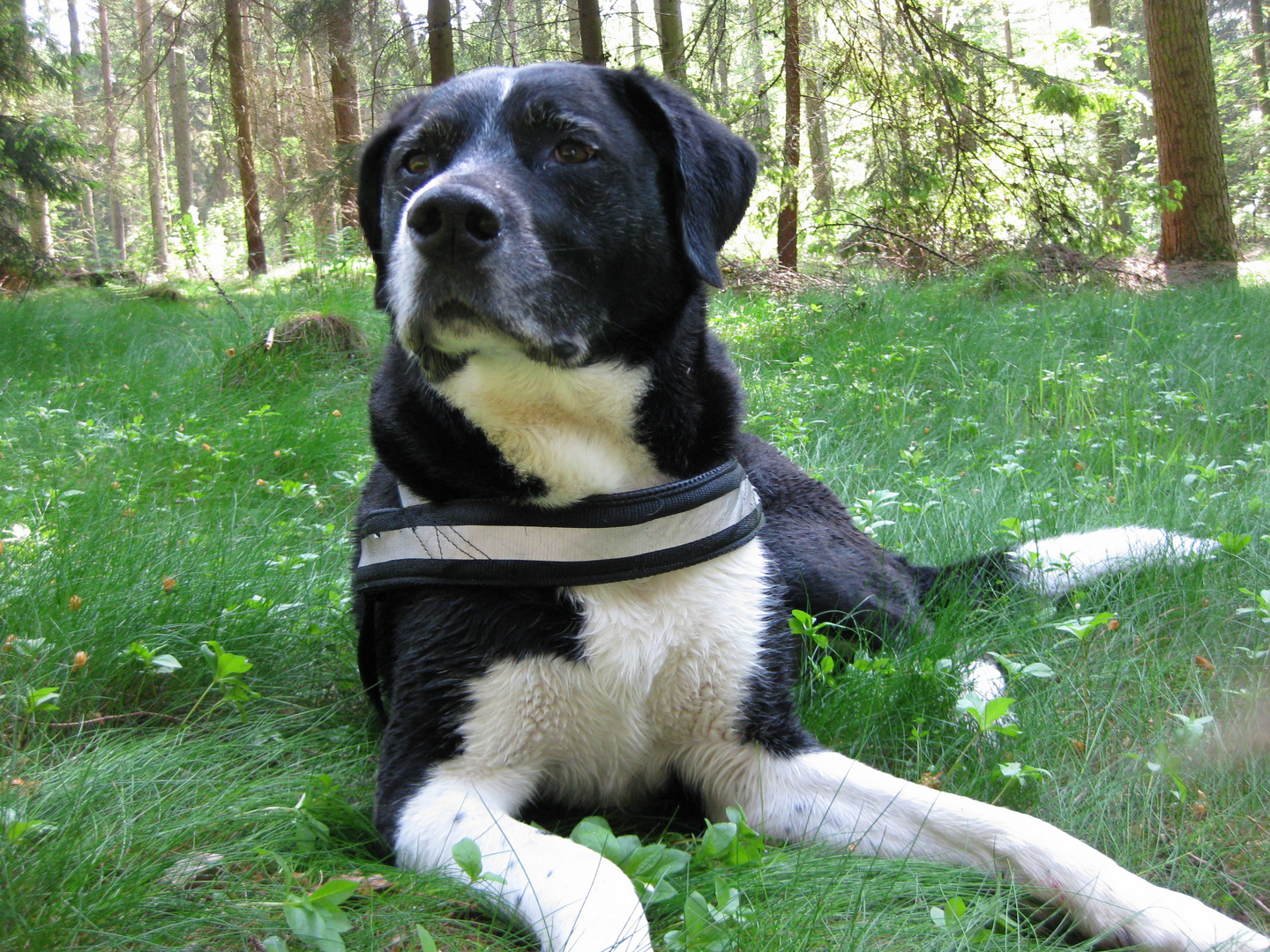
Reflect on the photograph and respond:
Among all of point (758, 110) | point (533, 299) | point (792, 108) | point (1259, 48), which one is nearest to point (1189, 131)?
point (792, 108)

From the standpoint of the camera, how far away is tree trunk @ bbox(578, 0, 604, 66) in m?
7.39

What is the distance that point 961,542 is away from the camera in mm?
3217

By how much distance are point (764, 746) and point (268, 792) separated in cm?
95

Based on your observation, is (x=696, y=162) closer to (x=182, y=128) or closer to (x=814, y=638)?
(x=814, y=638)

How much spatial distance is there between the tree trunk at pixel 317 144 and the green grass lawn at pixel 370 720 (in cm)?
419

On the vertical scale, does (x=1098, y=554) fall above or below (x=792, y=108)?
below

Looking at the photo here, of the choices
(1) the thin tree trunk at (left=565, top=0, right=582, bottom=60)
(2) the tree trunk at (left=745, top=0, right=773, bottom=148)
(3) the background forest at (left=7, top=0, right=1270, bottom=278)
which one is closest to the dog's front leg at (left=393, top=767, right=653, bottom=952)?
(3) the background forest at (left=7, top=0, right=1270, bottom=278)

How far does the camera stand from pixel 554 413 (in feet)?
6.41

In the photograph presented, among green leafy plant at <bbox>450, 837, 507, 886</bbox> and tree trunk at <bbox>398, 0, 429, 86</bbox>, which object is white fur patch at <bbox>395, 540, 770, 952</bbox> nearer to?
green leafy plant at <bbox>450, 837, 507, 886</bbox>

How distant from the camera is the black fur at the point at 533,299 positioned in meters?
1.79

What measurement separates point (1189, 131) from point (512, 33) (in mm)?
6033

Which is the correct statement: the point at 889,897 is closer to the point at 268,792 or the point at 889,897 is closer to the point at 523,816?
the point at 523,816

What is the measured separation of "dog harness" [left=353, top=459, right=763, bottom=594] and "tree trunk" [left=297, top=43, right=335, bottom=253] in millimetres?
6635

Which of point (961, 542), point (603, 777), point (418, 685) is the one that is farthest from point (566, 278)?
point (961, 542)
